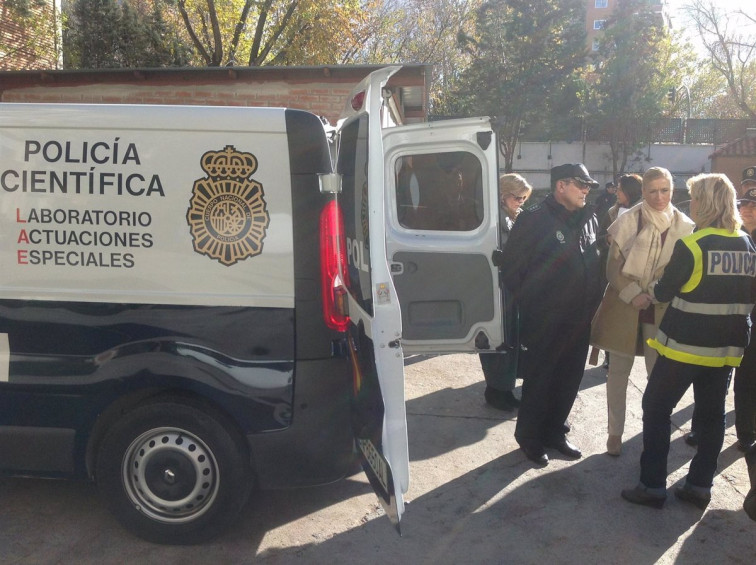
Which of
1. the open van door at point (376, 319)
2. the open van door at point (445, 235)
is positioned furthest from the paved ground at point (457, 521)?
the open van door at point (445, 235)

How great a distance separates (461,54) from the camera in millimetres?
40031

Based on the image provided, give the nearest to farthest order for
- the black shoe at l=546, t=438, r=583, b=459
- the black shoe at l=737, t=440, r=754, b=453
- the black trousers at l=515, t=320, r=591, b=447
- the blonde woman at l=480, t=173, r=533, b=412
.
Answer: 1. the black trousers at l=515, t=320, r=591, b=447
2. the black shoe at l=546, t=438, r=583, b=459
3. the black shoe at l=737, t=440, r=754, b=453
4. the blonde woman at l=480, t=173, r=533, b=412

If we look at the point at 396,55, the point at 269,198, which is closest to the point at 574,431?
the point at 269,198

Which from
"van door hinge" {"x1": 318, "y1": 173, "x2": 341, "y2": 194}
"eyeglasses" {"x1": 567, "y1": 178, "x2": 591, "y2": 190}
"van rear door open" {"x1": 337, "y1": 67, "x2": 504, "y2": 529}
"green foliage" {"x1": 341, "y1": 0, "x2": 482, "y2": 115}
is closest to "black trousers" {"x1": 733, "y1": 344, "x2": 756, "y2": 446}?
"eyeglasses" {"x1": 567, "y1": 178, "x2": 591, "y2": 190}

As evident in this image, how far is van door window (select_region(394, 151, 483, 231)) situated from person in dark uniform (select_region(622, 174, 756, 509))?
187 cm

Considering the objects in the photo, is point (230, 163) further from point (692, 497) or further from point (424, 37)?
point (424, 37)

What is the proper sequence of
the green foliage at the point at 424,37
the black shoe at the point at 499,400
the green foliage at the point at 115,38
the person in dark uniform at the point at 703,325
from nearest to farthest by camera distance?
1. the person in dark uniform at the point at 703,325
2. the black shoe at the point at 499,400
3. the green foliage at the point at 115,38
4. the green foliage at the point at 424,37

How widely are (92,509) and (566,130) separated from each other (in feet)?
125

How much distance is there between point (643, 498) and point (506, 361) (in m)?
1.80

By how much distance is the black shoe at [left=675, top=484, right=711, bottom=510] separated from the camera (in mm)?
4145

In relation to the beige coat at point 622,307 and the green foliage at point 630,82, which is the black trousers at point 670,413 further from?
the green foliage at point 630,82

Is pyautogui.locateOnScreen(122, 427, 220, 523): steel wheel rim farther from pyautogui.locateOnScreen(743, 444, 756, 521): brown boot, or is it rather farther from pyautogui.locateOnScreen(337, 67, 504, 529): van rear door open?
pyautogui.locateOnScreen(743, 444, 756, 521): brown boot

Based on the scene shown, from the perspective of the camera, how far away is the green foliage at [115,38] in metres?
19.6

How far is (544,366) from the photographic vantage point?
15.6ft
